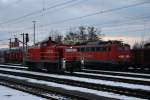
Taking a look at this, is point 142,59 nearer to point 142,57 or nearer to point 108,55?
point 142,57

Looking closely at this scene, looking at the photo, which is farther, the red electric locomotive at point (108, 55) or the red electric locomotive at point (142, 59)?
the red electric locomotive at point (142, 59)

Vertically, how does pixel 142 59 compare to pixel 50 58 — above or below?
below

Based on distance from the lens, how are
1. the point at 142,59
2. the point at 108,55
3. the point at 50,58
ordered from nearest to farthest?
1. the point at 50,58
2. the point at 108,55
3. the point at 142,59

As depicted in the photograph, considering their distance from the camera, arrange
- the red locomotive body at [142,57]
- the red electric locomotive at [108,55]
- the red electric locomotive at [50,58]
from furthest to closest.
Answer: the red locomotive body at [142,57], the red electric locomotive at [108,55], the red electric locomotive at [50,58]

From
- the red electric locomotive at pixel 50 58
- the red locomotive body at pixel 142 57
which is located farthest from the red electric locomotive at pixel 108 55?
the red electric locomotive at pixel 50 58

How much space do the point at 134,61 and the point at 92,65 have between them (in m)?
4.69

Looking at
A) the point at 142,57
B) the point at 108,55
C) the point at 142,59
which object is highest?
the point at 108,55

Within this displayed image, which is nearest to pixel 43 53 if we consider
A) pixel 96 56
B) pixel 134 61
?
pixel 96 56

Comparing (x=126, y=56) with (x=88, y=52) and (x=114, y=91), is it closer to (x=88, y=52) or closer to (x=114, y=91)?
(x=88, y=52)

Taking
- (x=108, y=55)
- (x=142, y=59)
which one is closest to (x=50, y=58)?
(x=108, y=55)

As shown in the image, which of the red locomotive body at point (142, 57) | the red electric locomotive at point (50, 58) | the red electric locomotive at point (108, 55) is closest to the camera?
the red electric locomotive at point (50, 58)

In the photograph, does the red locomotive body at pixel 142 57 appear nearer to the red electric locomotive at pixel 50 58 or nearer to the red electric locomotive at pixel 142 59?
the red electric locomotive at pixel 142 59

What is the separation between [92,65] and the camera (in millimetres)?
41562

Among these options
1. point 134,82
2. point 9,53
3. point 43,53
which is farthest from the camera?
point 9,53
